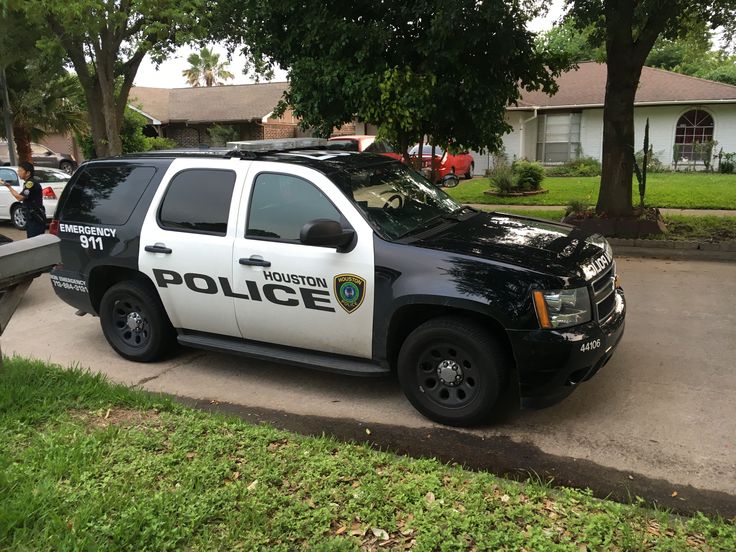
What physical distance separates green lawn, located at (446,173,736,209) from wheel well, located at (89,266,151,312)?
10393mm

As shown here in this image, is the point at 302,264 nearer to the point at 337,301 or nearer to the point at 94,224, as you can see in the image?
the point at 337,301

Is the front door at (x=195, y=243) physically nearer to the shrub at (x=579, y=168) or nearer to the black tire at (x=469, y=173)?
the black tire at (x=469, y=173)

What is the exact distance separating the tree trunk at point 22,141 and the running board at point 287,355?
2134cm

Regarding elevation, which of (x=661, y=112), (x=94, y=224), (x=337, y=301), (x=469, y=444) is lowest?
(x=469, y=444)

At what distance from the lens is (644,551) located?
2.82 m

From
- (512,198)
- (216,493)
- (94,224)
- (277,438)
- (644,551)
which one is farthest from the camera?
(512,198)

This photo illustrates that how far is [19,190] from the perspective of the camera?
14555mm

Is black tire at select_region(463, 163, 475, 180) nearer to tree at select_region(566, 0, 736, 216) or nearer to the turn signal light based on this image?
→ tree at select_region(566, 0, 736, 216)

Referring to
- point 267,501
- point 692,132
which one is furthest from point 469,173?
point 267,501

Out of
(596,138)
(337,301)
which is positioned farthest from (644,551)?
(596,138)

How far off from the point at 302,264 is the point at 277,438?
1.25 meters

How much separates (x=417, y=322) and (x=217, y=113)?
93.2ft

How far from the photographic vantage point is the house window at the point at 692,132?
76.9ft

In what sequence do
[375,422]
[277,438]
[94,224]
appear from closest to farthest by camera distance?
Result: [277,438], [375,422], [94,224]
